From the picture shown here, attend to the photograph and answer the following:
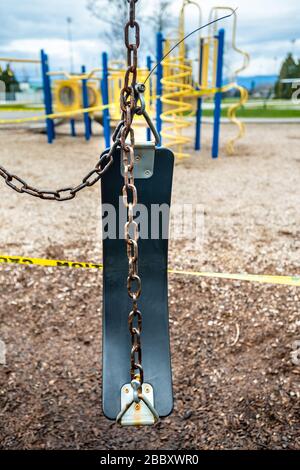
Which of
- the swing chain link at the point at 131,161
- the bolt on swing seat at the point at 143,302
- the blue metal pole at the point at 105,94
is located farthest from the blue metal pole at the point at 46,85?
the swing chain link at the point at 131,161

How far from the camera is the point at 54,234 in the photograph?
12.4ft

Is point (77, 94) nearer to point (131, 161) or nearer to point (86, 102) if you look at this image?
point (86, 102)

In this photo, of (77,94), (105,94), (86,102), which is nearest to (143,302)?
(105,94)

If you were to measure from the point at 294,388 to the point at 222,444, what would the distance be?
519mm

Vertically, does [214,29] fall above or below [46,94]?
above

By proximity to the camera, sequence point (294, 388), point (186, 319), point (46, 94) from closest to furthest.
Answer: point (294, 388)
point (186, 319)
point (46, 94)

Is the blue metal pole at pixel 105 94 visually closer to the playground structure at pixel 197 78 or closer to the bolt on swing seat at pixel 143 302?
the playground structure at pixel 197 78

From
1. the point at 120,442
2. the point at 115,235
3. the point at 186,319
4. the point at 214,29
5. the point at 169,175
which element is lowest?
the point at 120,442

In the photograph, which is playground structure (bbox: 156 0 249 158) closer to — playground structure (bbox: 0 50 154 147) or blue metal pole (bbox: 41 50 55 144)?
playground structure (bbox: 0 50 154 147)

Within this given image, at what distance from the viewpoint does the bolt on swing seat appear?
146 centimetres

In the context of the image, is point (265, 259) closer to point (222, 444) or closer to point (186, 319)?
point (186, 319)

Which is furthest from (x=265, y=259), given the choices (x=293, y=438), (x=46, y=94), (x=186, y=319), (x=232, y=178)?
(x=46, y=94)

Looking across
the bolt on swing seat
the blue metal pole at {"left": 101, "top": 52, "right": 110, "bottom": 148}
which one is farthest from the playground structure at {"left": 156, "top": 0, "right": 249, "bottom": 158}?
the bolt on swing seat

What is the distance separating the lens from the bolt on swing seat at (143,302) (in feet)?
4.80
